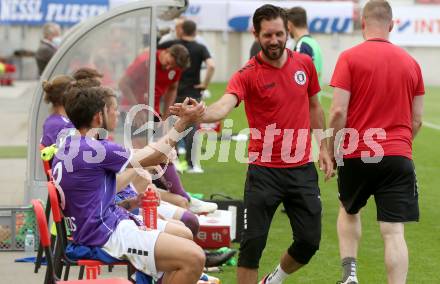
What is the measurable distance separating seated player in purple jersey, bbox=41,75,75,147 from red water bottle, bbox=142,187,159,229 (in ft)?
7.42

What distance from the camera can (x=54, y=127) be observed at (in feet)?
29.6

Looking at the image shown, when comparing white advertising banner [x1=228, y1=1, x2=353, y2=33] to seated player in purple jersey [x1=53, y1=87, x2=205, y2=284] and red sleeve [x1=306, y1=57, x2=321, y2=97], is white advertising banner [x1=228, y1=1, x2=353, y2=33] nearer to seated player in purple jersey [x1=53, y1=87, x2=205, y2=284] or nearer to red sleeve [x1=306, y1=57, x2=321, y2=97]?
red sleeve [x1=306, y1=57, x2=321, y2=97]

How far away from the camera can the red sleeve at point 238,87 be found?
702 centimetres

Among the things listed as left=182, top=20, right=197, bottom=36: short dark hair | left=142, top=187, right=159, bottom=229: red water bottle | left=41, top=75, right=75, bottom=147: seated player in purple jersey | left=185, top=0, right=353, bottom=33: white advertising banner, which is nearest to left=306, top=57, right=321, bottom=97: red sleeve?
left=142, top=187, right=159, bottom=229: red water bottle

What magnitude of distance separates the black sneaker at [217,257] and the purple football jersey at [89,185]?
87.9 inches

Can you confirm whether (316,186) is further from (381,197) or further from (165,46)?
(165,46)

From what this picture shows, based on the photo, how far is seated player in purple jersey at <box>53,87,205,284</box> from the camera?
20.9ft

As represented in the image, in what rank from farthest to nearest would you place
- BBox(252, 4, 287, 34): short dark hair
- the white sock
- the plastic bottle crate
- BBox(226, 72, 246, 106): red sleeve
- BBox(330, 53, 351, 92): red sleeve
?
1. the plastic bottle crate
2. the white sock
3. BBox(330, 53, 351, 92): red sleeve
4. BBox(252, 4, 287, 34): short dark hair
5. BBox(226, 72, 246, 106): red sleeve

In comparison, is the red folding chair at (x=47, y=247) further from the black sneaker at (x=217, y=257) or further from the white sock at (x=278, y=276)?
the black sneaker at (x=217, y=257)

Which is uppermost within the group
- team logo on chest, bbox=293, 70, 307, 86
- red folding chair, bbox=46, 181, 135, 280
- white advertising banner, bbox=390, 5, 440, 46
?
white advertising banner, bbox=390, 5, 440, 46

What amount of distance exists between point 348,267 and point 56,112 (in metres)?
3.04

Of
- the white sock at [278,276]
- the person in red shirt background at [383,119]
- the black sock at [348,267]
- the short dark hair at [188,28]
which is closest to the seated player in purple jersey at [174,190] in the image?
the white sock at [278,276]

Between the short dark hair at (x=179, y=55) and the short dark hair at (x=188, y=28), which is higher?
the short dark hair at (x=188, y=28)

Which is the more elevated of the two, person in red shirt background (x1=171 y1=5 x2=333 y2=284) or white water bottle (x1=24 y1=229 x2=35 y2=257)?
person in red shirt background (x1=171 y1=5 x2=333 y2=284)
